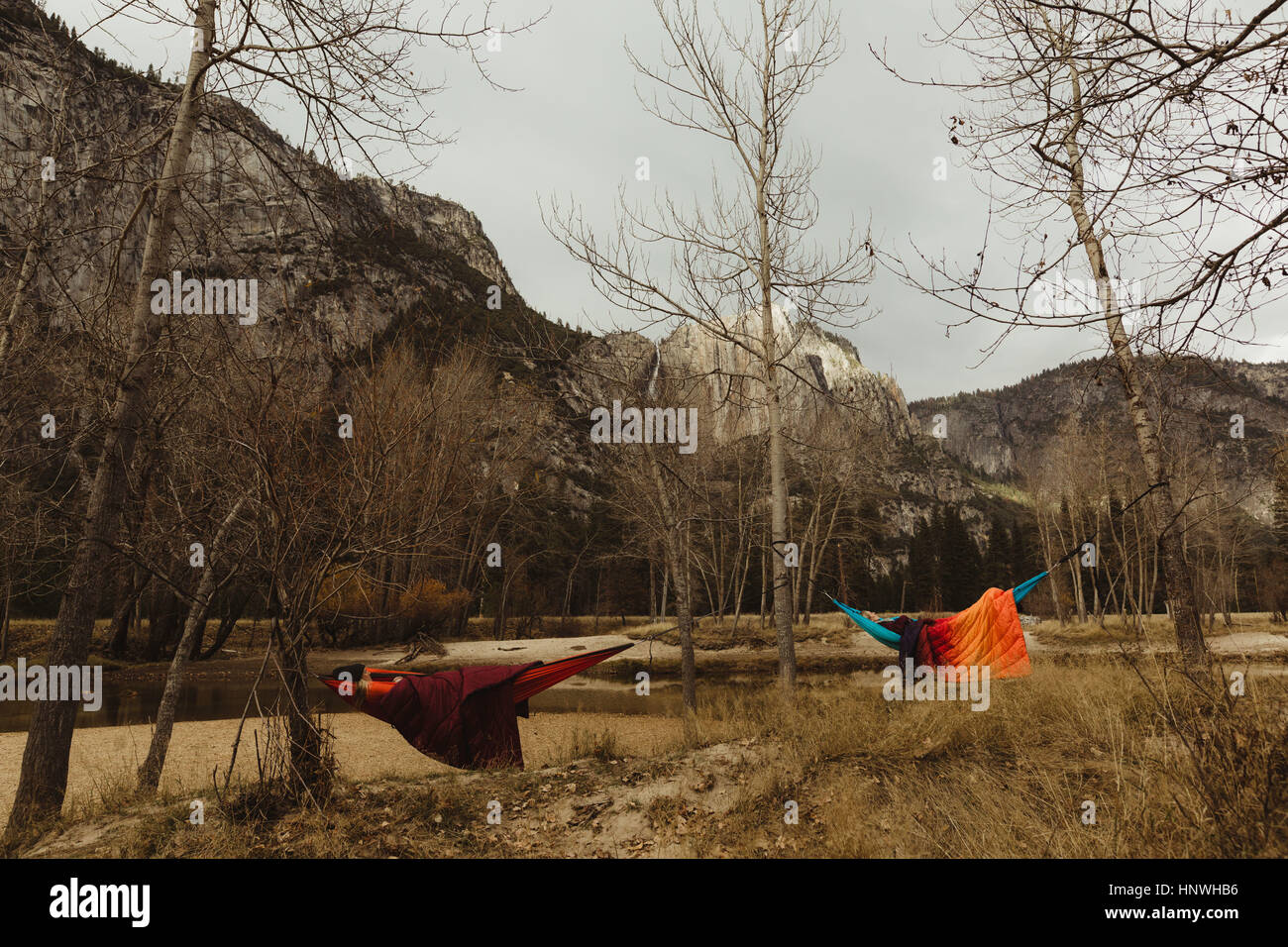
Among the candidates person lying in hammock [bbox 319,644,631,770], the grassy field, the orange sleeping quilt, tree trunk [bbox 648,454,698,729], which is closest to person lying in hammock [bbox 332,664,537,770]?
person lying in hammock [bbox 319,644,631,770]

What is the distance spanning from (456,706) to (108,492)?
2787mm

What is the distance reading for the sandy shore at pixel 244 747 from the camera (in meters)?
6.56

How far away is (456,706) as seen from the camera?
16.3ft

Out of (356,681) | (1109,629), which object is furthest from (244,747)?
(1109,629)

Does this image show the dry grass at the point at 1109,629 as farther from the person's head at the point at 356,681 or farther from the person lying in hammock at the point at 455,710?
the person's head at the point at 356,681

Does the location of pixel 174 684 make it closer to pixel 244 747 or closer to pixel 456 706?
pixel 456 706

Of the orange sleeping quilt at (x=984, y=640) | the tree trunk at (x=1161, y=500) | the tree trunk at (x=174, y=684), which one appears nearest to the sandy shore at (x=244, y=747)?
the tree trunk at (x=174, y=684)

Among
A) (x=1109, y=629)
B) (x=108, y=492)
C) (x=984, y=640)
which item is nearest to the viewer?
(x=108, y=492)

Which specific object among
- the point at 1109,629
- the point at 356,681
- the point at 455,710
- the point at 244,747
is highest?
the point at 356,681

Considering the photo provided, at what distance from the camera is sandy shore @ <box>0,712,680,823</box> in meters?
6.56

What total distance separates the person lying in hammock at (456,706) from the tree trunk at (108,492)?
1.55m

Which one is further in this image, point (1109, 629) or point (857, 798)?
point (1109, 629)

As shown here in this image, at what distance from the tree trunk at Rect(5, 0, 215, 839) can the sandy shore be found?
1.36m
